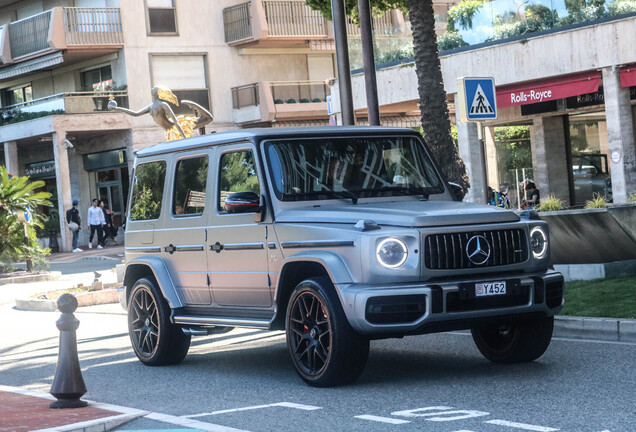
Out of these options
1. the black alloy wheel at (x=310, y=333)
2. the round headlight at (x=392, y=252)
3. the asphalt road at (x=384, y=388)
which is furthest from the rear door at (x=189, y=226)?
the round headlight at (x=392, y=252)

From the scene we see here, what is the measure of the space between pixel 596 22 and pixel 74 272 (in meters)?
14.4

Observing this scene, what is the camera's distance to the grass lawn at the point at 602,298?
1155cm

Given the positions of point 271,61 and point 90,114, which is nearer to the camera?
point 90,114

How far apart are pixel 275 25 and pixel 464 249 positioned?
37.7 m

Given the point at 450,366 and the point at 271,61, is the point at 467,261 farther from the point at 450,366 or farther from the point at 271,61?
the point at 271,61

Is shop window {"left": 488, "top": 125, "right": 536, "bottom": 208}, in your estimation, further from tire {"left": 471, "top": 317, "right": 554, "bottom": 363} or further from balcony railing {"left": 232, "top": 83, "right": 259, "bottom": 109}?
tire {"left": 471, "top": 317, "right": 554, "bottom": 363}

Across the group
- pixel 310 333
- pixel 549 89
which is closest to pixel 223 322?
pixel 310 333

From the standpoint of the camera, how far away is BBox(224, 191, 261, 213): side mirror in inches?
366

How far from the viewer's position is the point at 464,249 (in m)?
8.48

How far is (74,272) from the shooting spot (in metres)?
30.0

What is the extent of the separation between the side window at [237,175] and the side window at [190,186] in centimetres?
29

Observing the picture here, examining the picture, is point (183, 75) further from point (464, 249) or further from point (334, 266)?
point (464, 249)

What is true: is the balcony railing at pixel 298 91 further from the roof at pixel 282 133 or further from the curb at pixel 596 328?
the roof at pixel 282 133

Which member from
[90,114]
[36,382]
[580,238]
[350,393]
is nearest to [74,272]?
[90,114]
